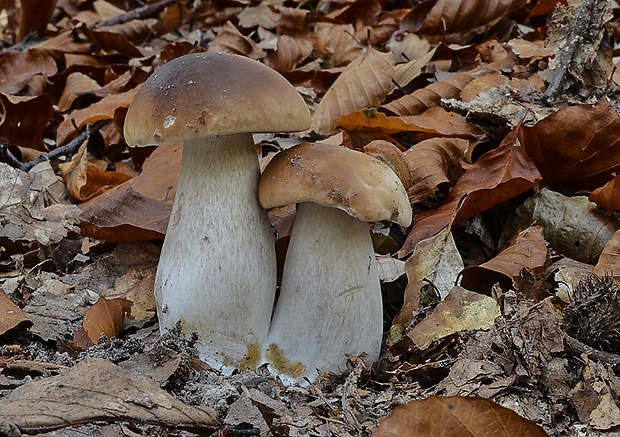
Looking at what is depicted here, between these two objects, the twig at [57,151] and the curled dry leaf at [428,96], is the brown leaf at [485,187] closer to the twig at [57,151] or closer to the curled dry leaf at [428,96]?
the curled dry leaf at [428,96]

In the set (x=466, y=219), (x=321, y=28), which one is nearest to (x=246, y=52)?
(x=321, y=28)

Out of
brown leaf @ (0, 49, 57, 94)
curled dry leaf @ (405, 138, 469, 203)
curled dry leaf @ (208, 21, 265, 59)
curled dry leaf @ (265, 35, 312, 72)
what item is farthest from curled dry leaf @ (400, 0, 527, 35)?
brown leaf @ (0, 49, 57, 94)

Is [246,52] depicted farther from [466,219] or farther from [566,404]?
[566,404]

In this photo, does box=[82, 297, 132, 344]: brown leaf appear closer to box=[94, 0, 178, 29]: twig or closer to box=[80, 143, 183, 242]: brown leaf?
box=[80, 143, 183, 242]: brown leaf

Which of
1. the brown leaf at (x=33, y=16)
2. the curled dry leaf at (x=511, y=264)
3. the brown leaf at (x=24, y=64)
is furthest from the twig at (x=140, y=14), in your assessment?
the curled dry leaf at (x=511, y=264)

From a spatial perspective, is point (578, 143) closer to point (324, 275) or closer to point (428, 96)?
point (428, 96)
